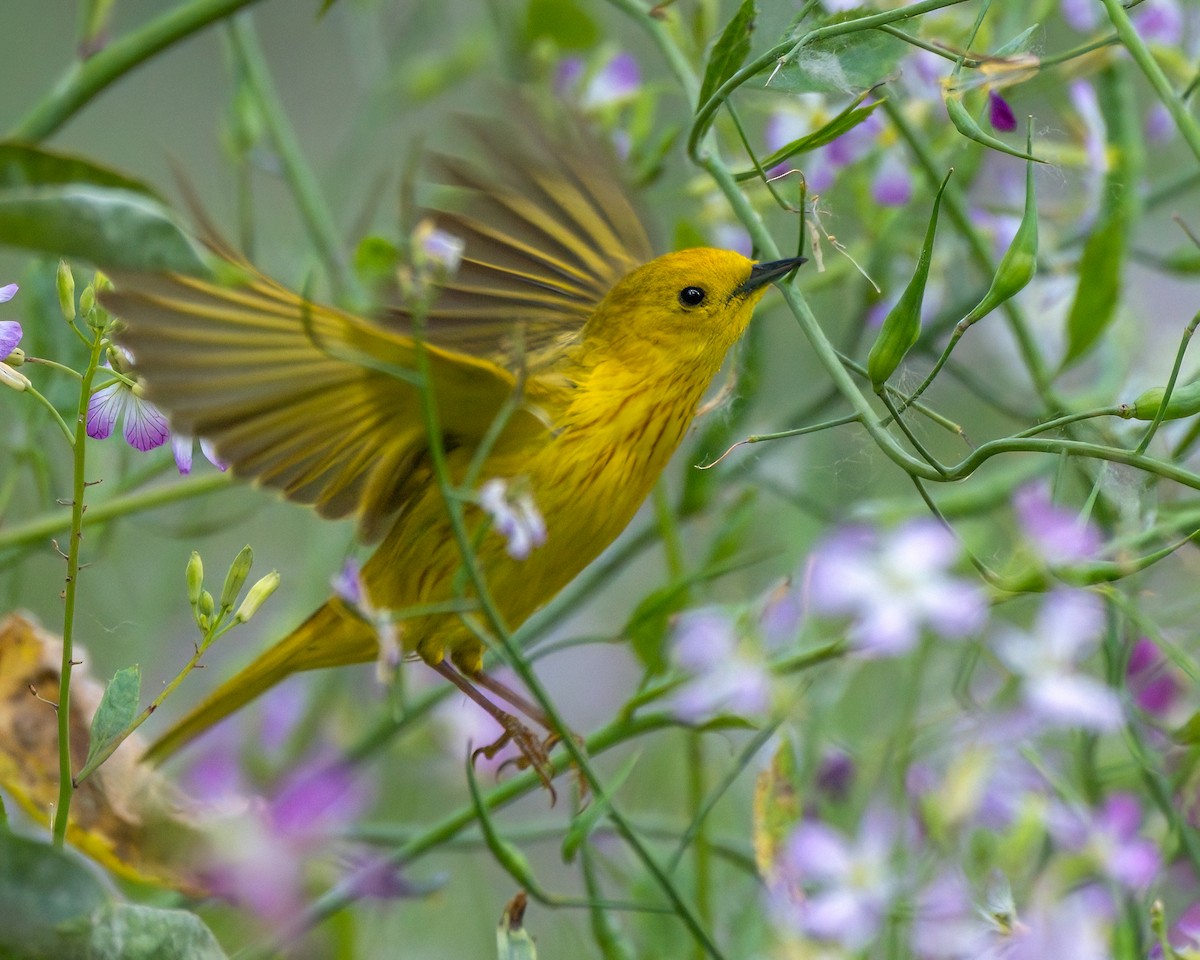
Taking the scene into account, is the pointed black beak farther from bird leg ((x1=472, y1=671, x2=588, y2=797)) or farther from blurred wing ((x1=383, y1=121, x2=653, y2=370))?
bird leg ((x1=472, y1=671, x2=588, y2=797))

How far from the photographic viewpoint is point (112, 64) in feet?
3.24

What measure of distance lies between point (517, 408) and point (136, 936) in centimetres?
39

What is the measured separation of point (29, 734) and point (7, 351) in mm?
250

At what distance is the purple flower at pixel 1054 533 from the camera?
752 mm

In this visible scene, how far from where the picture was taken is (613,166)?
110 centimetres

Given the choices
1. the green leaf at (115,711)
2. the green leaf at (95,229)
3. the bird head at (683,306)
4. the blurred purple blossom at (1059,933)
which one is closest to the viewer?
the green leaf at (95,229)

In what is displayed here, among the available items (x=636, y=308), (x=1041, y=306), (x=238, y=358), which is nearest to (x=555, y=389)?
(x=636, y=308)

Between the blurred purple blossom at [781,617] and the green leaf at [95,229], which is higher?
the green leaf at [95,229]

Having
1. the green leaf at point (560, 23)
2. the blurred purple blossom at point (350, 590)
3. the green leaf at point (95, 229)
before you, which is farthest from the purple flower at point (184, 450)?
Answer: the green leaf at point (560, 23)

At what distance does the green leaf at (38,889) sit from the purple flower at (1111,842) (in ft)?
2.03

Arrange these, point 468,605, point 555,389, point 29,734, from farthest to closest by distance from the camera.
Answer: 1. point 555,389
2. point 29,734
3. point 468,605

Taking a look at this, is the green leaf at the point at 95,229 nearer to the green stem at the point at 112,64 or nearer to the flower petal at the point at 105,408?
the flower petal at the point at 105,408

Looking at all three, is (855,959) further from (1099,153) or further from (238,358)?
(1099,153)

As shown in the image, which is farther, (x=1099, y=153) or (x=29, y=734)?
(x=1099, y=153)
